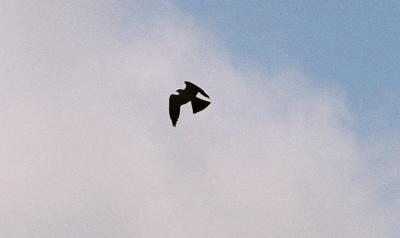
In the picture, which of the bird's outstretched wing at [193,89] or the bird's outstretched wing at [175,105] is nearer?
the bird's outstretched wing at [193,89]

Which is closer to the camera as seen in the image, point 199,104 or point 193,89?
point 193,89

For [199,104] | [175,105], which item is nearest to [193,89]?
[199,104]

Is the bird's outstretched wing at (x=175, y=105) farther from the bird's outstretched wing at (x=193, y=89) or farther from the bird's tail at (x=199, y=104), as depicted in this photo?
the bird's outstretched wing at (x=193, y=89)

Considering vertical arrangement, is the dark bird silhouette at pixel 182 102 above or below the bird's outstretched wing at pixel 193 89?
below

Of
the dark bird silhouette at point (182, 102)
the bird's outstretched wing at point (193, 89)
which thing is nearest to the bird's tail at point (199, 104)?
the dark bird silhouette at point (182, 102)

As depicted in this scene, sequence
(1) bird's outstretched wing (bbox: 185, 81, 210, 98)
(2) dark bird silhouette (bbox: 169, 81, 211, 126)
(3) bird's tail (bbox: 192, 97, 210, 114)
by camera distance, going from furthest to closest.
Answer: (3) bird's tail (bbox: 192, 97, 210, 114) → (2) dark bird silhouette (bbox: 169, 81, 211, 126) → (1) bird's outstretched wing (bbox: 185, 81, 210, 98)

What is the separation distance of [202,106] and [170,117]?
1.31 metres

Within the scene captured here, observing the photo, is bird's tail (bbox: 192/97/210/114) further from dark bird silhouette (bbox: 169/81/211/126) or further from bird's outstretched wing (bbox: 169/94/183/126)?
bird's outstretched wing (bbox: 169/94/183/126)

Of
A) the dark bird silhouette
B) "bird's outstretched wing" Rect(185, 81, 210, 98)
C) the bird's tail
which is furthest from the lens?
the bird's tail

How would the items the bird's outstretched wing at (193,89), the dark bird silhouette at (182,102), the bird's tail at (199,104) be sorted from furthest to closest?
the bird's tail at (199,104), the dark bird silhouette at (182,102), the bird's outstretched wing at (193,89)

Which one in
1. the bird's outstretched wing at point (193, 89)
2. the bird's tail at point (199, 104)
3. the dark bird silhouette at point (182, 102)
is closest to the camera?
the bird's outstretched wing at point (193, 89)

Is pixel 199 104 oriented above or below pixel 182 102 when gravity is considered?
above

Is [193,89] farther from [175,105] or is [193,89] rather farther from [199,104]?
[175,105]

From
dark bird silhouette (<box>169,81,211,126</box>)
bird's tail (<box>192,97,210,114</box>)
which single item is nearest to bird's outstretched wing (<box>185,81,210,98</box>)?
dark bird silhouette (<box>169,81,211,126</box>)
